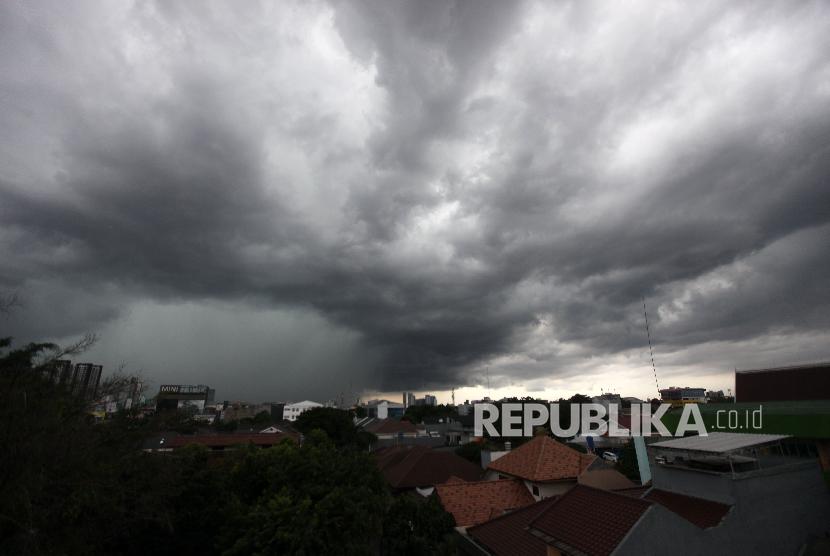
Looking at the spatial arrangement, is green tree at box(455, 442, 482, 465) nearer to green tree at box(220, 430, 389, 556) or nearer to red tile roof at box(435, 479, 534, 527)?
red tile roof at box(435, 479, 534, 527)

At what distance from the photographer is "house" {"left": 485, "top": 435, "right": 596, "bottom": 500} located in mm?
26062

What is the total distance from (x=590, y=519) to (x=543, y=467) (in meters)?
15.4

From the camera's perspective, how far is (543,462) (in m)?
27.7

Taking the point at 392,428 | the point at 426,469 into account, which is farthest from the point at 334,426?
the point at 426,469

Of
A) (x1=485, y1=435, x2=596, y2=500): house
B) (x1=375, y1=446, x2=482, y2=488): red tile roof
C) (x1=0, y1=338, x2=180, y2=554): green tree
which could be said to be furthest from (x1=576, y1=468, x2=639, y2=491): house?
(x1=0, y1=338, x2=180, y2=554): green tree

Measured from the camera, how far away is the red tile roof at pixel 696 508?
1328 cm

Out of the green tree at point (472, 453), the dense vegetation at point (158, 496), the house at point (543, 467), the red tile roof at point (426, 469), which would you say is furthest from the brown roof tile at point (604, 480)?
the green tree at point (472, 453)

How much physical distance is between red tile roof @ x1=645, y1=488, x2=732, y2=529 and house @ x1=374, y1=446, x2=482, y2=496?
1879 cm

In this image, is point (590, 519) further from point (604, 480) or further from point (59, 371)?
point (59, 371)

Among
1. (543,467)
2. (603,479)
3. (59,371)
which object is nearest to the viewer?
(59,371)

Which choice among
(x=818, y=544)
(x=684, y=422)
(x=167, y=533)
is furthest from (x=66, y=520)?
(x=684, y=422)

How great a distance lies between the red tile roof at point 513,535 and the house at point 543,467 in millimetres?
8697

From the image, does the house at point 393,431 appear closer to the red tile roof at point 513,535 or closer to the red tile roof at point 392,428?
the red tile roof at point 392,428

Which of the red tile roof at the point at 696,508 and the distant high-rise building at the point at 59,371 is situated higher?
the distant high-rise building at the point at 59,371
